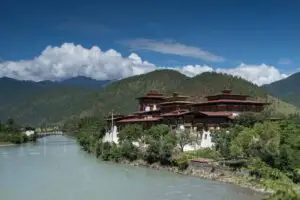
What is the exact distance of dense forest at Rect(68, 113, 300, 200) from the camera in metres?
30.8

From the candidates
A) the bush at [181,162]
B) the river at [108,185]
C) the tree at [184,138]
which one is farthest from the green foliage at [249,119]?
the river at [108,185]

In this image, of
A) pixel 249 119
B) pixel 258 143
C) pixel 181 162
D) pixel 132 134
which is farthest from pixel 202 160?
pixel 132 134

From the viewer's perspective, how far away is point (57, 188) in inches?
1276

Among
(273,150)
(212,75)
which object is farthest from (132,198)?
(212,75)

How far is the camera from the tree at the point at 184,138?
44.3 meters

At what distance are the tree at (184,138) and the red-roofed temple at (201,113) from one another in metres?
1.76

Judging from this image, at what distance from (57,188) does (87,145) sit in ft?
128

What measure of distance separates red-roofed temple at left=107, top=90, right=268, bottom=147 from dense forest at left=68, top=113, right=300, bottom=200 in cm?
247

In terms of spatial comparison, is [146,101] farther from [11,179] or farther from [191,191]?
[191,191]

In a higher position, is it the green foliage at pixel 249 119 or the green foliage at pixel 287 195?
the green foliage at pixel 249 119

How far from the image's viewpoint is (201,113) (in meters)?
47.5

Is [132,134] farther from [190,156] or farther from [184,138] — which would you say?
[190,156]

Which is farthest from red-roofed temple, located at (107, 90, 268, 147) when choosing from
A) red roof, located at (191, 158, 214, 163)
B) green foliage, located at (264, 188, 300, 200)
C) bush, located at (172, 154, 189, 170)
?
green foliage, located at (264, 188, 300, 200)

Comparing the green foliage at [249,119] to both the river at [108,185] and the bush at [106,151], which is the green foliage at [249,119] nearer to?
the river at [108,185]
